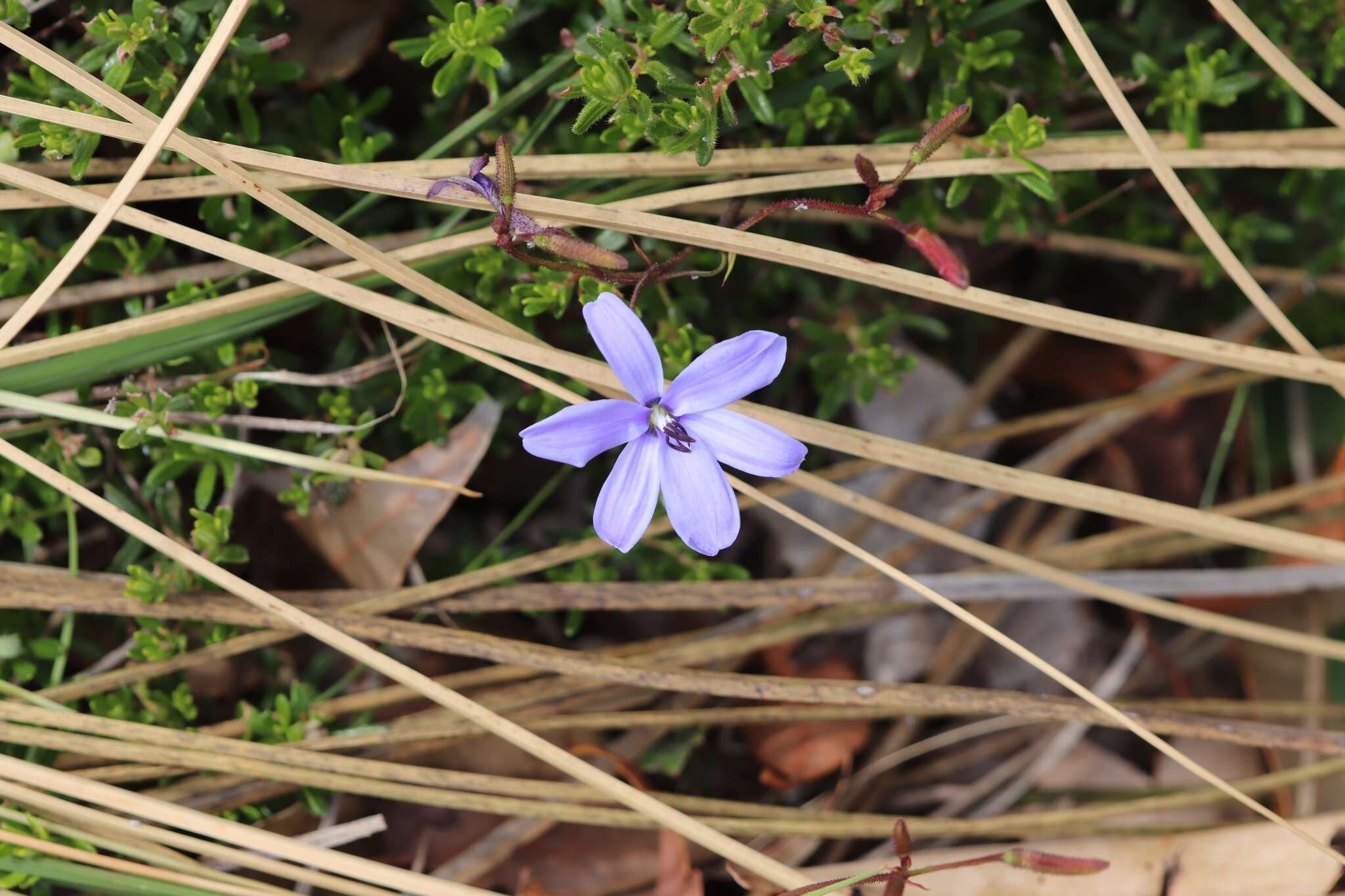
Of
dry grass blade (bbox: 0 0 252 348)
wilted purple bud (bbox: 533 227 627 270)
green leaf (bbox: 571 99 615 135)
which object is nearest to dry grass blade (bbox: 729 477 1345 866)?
wilted purple bud (bbox: 533 227 627 270)

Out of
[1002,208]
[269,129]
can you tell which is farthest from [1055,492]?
[269,129]

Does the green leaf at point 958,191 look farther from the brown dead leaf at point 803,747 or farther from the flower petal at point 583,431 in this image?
the brown dead leaf at point 803,747

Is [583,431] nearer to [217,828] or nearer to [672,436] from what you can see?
[672,436]

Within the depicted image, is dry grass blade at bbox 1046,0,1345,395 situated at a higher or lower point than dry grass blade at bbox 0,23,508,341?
higher

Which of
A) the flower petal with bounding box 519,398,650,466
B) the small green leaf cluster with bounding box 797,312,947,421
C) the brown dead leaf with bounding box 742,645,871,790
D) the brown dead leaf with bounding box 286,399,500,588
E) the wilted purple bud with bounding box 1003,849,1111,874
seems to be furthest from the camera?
the brown dead leaf with bounding box 742,645,871,790

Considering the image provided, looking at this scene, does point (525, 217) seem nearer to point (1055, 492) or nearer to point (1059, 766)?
point (1055, 492)

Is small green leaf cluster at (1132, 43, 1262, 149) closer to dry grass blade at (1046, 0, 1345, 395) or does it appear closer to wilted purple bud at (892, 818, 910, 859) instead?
dry grass blade at (1046, 0, 1345, 395)

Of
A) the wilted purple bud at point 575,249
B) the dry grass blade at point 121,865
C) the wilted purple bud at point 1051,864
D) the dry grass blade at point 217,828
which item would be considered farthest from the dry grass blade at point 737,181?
the wilted purple bud at point 1051,864
